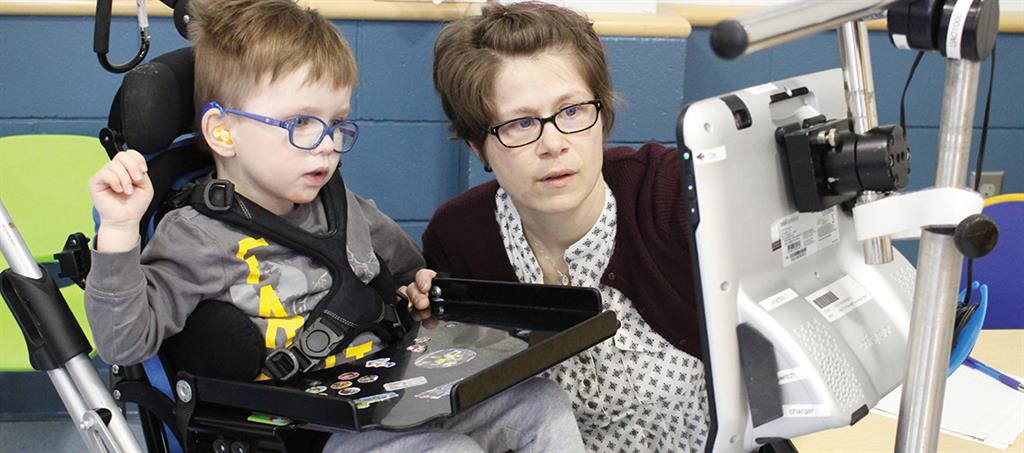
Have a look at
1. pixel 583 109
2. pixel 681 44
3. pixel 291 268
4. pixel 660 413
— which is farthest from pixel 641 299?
pixel 681 44

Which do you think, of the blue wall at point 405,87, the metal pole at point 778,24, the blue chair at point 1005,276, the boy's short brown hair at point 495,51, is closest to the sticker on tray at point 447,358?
the boy's short brown hair at point 495,51

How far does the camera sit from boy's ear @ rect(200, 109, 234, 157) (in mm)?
1412

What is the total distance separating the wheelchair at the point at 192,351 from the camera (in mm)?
1175

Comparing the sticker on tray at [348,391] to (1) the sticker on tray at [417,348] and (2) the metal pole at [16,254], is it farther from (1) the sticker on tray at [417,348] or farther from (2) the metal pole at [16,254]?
(2) the metal pole at [16,254]

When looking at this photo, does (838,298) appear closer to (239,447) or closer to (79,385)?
(239,447)

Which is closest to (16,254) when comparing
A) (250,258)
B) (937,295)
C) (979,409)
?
(250,258)

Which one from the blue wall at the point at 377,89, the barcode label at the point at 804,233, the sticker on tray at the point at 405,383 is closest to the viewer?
the barcode label at the point at 804,233

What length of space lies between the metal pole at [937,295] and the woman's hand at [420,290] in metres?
0.75

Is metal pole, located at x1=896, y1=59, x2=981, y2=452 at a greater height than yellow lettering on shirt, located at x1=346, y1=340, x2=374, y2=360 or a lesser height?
greater

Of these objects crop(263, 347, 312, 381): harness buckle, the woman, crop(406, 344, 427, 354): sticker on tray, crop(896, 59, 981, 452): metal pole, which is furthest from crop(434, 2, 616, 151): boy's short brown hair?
crop(896, 59, 981, 452): metal pole

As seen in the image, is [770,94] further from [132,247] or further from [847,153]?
[132,247]

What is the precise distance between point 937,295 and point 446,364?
2.02 feet

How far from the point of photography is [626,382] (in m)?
1.57

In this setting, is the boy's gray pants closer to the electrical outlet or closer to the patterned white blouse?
the patterned white blouse
